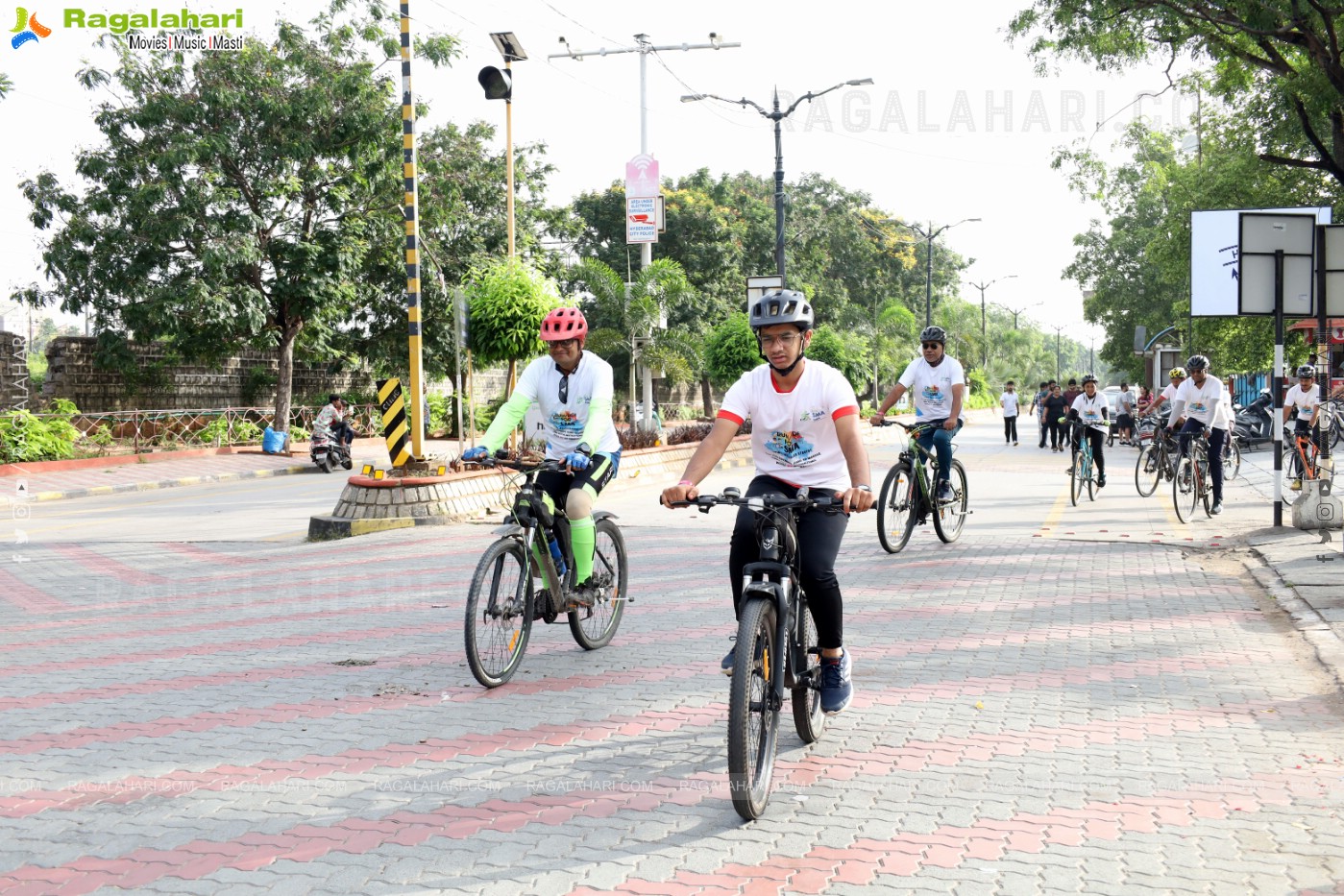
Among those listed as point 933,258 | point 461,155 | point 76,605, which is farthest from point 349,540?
point 933,258

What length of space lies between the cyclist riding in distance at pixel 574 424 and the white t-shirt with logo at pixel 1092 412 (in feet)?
32.8

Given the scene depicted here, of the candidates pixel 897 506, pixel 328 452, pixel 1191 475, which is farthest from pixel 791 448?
pixel 328 452

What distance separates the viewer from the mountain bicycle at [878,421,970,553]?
35.3 ft

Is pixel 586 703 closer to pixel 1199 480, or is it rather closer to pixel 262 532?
pixel 262 532

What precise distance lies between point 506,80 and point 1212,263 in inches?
706

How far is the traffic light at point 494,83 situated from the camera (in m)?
17.9

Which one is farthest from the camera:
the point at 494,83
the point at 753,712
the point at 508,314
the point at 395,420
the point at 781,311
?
the point at 508,314

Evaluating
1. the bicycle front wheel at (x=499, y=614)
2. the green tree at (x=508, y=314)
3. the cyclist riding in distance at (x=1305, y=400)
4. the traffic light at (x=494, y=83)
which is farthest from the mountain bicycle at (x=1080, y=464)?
the bicycle front wheel at (x=499, y=614)

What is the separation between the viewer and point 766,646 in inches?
167

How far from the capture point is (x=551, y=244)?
37.0m

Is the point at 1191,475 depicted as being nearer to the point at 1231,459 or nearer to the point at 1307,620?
the point at 1307,620

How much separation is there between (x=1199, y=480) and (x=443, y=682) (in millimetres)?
10436

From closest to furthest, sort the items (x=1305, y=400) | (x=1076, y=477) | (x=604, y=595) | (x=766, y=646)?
(x=766, y=646) → (x=604, y=595) → (x=1076, y=477) → (x=1305, y=400)

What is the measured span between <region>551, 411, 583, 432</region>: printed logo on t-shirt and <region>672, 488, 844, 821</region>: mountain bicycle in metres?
2.24
